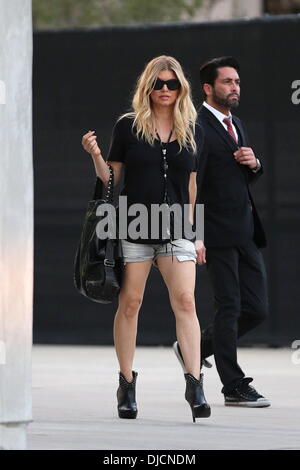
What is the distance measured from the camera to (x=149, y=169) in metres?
9.09

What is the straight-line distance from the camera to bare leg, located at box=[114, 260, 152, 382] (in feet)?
29.8

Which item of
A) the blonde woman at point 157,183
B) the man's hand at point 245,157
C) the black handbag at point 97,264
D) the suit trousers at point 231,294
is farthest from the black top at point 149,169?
the suit trousers at point 231,294

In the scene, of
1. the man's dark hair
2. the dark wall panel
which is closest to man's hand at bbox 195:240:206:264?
the man's dark hair

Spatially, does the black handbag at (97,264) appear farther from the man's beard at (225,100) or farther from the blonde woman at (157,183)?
the man's beard at (225,100)

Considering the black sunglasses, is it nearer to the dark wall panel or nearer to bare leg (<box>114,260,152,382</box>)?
bare leg (<box>114,260,152,382</box>)

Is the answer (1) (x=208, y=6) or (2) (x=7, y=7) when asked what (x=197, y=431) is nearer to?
(2) (x=7, y=7)

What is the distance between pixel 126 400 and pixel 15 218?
263 cm

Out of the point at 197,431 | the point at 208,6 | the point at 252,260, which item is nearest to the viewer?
the point at 197,431

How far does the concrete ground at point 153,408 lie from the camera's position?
7.96m

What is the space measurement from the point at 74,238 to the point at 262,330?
6.35 ft

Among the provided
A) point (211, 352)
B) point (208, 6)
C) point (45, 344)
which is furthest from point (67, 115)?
point (208, 6)

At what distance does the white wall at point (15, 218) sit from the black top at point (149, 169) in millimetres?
2320

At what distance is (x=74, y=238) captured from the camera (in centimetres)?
1455
